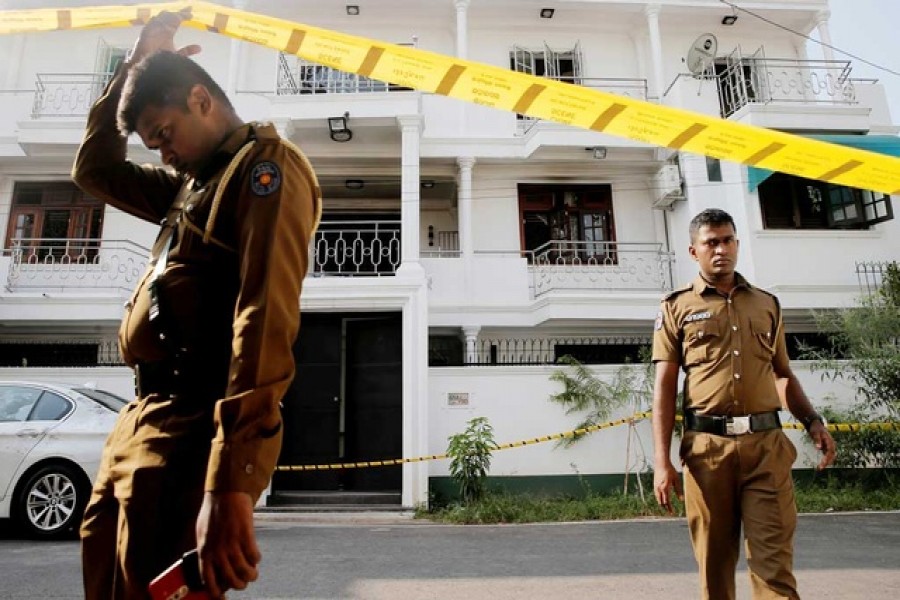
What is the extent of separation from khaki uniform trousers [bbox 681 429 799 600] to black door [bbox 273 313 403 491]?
629 centimetres

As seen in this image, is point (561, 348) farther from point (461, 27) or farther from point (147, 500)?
point (147, 500)

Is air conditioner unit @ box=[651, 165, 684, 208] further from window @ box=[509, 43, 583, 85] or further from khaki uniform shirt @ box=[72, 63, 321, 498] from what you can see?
khaki uniform shirt @ box=[72, 63, 321, 498]

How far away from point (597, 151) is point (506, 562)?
343 inches

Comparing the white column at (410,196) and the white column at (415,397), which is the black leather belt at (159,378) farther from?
the white column at (410,196)

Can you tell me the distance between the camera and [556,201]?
1213cm

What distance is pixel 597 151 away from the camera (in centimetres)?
1139

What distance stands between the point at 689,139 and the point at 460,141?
761cm

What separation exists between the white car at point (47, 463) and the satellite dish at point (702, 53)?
11.9m

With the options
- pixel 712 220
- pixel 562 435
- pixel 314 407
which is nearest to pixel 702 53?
pixel 562 435

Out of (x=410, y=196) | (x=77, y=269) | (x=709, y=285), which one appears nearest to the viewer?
(x=709, y=285)

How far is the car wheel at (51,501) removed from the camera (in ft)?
18.1

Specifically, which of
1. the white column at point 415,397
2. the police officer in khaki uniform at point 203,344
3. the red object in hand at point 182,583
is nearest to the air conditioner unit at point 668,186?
the white column at point 415,397

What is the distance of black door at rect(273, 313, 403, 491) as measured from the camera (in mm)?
8547

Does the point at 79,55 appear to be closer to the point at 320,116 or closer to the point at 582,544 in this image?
the point at 320,116
